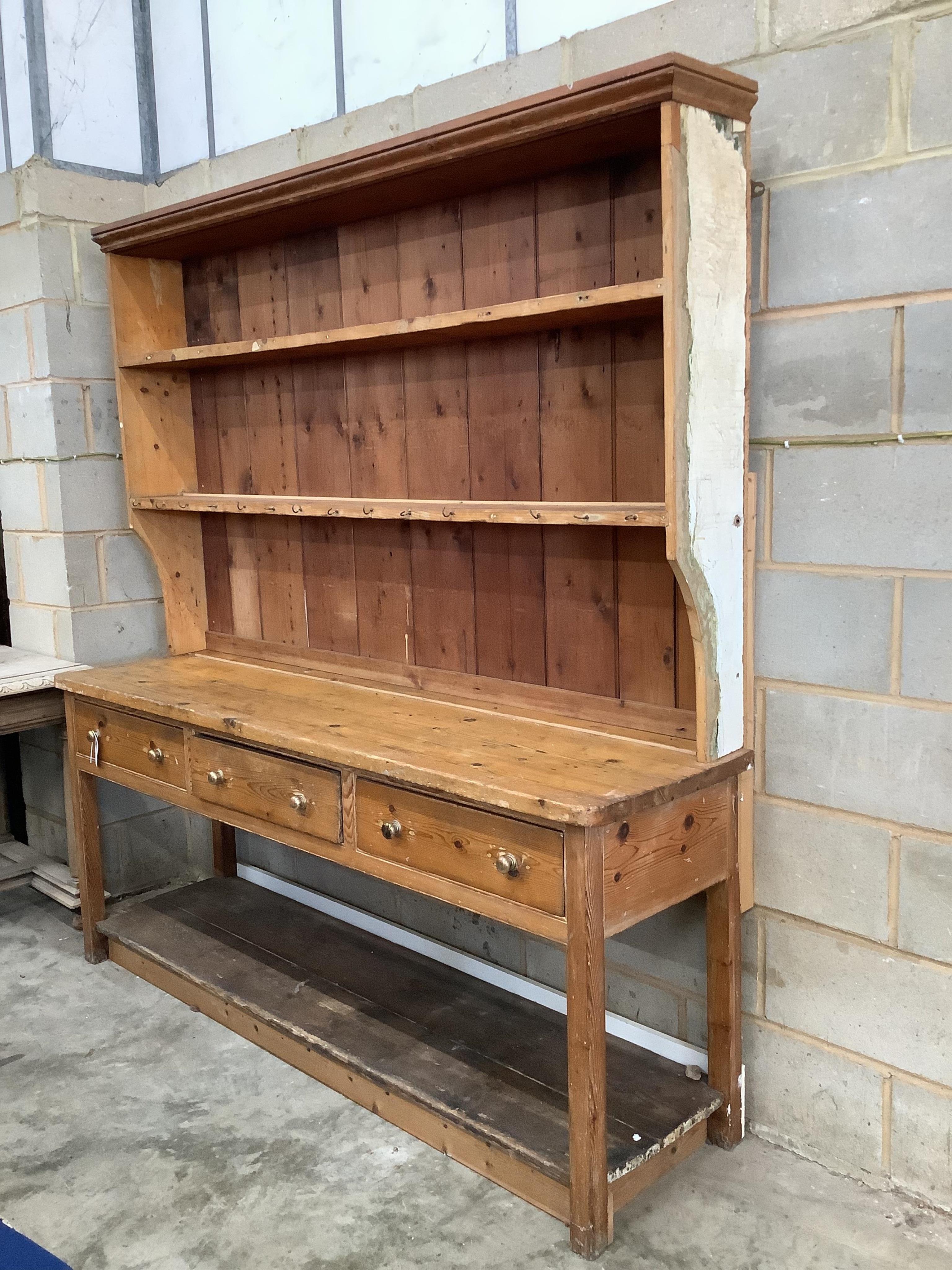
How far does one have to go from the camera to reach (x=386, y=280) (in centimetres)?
258

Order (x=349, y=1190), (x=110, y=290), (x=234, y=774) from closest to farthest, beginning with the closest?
1. (x=349, y=1190)
2. (x=234, y=774)
3. (x=110, y=290)

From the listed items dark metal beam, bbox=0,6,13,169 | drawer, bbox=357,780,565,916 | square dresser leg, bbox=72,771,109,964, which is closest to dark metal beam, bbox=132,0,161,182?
dark metal beam, bbox=0,6,13,169

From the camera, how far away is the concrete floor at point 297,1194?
1.93 meters

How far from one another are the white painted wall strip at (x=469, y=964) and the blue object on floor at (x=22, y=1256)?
139cm

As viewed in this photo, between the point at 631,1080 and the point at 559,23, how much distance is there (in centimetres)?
215

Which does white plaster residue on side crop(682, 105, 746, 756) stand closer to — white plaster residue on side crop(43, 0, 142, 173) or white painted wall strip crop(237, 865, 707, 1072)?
white painted wall strip crop(237, 865, 707, 1072)

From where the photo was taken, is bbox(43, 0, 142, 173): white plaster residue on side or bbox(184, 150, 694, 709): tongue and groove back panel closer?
bbox(184, 150, 694, 709): tongue and groove back panel

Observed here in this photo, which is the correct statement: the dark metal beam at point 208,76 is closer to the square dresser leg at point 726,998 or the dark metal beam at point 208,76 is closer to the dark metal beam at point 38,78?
the dark metal beam at point 38,78

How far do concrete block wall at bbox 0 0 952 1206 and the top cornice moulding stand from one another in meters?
0.18

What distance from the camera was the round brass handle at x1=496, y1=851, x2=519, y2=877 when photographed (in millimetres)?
1911

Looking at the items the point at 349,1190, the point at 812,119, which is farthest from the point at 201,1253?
the point at 812,119

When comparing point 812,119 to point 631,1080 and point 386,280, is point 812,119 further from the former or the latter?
point 631,1080

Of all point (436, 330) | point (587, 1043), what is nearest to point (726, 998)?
point (587, 1043)

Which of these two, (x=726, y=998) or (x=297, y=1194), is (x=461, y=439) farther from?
(x=297, y=1194)
